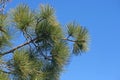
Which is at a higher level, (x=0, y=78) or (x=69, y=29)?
(x=69, y=29)

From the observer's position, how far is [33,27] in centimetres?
337

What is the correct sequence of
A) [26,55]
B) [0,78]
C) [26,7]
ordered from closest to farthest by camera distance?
[0,78] < [26,55] < [26,7]

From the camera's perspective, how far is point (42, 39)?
3.39 meters

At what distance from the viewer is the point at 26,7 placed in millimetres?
3348

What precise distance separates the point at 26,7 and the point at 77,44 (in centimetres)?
49

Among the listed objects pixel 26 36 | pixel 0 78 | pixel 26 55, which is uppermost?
pixel 26 36

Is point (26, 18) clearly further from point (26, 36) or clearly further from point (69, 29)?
point (69, 29)

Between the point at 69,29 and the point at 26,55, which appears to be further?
the point at 69,29

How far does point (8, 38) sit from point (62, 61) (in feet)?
1.47

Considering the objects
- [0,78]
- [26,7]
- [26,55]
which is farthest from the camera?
[26,7]

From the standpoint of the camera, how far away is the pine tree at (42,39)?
324 centimetres

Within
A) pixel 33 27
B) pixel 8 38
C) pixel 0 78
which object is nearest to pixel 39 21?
pixel 33 27

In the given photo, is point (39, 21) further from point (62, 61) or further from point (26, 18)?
point (62, 61)

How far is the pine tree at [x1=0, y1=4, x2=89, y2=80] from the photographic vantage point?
3.24 metres
